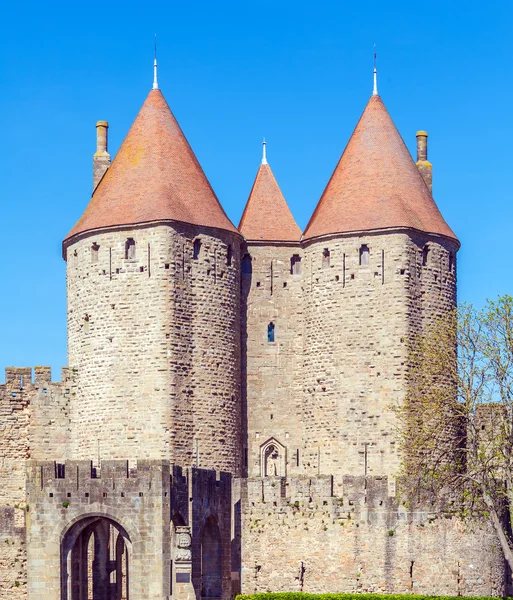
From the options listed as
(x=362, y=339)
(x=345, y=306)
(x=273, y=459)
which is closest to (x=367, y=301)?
(x=345, y=306)

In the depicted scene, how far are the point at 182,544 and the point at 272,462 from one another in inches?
441

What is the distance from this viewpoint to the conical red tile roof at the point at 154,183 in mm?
57031

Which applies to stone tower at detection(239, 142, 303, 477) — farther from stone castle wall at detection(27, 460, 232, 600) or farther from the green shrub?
stone castle wall at detection(27, 460, 232, 600)

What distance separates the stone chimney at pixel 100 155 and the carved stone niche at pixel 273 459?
10.4 metres

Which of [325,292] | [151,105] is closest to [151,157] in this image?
[151,105]

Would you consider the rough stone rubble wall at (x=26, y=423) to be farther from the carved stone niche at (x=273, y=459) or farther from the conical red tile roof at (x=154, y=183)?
the carved stone niche at (x=273, y=459)

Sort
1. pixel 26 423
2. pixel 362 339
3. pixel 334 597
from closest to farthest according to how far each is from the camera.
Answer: pixel 334 597
pixel 362 339
pixel 26 423

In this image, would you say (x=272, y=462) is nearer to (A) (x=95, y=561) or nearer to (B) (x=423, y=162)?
(A) (x=95, y=561)

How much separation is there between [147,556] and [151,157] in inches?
623

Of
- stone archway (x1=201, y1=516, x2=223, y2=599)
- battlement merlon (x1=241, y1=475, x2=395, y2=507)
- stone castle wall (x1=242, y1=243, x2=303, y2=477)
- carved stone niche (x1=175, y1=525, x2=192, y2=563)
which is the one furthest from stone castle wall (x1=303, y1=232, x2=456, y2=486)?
carved stone niche (x1=175, y1=525, x2=192, y2=563)

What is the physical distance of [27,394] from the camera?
58344 millimetres

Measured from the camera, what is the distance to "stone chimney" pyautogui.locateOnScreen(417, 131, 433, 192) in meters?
61.3

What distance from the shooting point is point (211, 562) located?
169ft

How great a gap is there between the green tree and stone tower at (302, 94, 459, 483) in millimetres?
694
